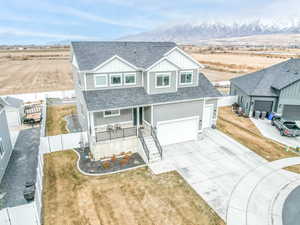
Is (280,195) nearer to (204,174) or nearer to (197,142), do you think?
(204,174)

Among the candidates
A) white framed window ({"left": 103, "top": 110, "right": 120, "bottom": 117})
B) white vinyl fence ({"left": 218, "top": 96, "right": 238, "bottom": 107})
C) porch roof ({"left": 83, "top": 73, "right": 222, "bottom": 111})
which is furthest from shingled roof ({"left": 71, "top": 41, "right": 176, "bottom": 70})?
white vinyl fence ({"left": 218, "top": 96, "right": 238, "bottom": 107})

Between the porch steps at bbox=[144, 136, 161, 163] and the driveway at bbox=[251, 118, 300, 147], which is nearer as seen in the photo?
the porch steps at bbox=[144, 136, 161, 163]

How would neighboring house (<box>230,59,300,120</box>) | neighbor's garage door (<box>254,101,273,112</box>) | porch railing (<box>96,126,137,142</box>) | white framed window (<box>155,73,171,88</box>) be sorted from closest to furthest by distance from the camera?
porch railing (<box>96,126,137,142</box>)
white framed window (<box>155,73,171,88</box>)
neighboring house (<box>230,59,300,120</box>)
neighbor's garage door (<box>254,101,273,112</box>)

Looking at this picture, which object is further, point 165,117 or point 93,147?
point 165,117

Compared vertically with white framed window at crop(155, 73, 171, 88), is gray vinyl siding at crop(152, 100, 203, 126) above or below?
below

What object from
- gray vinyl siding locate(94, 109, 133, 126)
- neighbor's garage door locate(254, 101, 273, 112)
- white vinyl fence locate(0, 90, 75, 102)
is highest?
gray vinyl siding locate(94, 109, 133, 126)

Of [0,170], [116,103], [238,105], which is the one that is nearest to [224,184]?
[116,103]

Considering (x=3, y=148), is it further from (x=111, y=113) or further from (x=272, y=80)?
(x=272, y=80)

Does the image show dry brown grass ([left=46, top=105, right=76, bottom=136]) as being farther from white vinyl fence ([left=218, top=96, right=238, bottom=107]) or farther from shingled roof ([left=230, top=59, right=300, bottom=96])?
shingled roof ([left=230, top=59, right=300, bottom=96])
